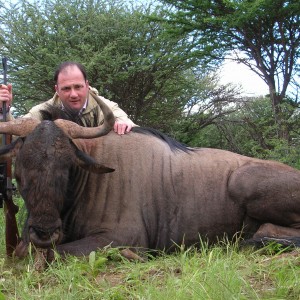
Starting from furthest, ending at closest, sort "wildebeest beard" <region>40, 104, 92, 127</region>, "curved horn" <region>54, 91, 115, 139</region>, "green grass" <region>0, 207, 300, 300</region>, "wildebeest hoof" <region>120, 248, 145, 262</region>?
1. "wildebeest beard" <region>40, 104, 92, 127</region>
2. "curved horn" <region>54, 91, 115, 139</region>
3. "wildebeest hoof" <region>120, 248, 145, 262</region>
4. "green grass" <region>0, 207, 300, 300</region>

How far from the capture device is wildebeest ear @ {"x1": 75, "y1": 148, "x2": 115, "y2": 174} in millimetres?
4168

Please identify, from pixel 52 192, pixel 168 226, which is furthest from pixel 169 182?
pixel 52 192

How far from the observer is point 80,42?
15977mm

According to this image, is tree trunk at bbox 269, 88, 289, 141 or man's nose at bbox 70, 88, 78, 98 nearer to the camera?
man's nose at bbox 70, 88, 78, 98

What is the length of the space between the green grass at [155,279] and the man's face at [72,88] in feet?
6.02

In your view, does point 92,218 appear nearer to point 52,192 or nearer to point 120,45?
point 52,192

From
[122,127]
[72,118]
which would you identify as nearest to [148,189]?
[122,127]

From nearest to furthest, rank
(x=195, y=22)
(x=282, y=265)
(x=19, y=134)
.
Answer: (x=282, y=265) → (x=19, y=134) → (x=195, y=22)

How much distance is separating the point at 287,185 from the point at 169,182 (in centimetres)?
103

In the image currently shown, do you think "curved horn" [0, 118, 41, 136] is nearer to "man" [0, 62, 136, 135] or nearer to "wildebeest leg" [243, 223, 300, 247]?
"man" [0, 62, 136, 135]

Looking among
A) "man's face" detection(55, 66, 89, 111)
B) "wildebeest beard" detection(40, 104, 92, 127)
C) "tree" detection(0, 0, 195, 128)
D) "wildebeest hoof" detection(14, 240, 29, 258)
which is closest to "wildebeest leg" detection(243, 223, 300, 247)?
"wildebeest hoof" detection(14, 240, 29, 258)

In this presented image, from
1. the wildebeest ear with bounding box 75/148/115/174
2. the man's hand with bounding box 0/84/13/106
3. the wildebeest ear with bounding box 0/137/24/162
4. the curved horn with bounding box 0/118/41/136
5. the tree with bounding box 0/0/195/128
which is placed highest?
the tree with bounding box 0/0/195/128

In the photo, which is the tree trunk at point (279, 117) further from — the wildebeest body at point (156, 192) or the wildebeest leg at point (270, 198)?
the wildebeest leg at point (270, 198)

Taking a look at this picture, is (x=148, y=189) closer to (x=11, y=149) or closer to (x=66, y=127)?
(x=66, y=127)
